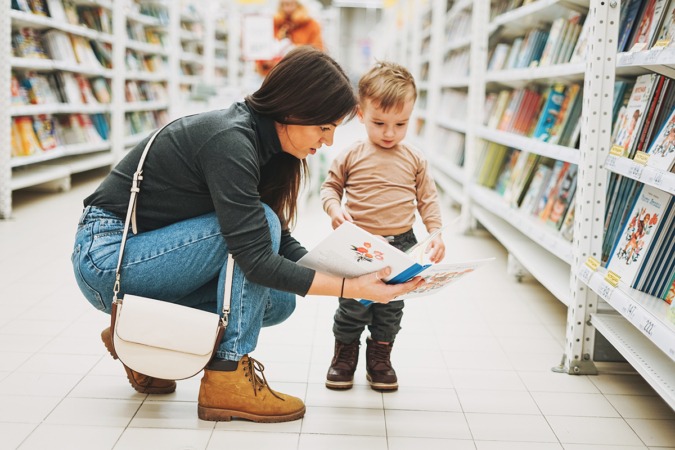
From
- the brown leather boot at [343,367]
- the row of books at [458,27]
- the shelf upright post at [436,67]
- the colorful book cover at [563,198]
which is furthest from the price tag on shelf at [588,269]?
the shelf upright post at [436,67]

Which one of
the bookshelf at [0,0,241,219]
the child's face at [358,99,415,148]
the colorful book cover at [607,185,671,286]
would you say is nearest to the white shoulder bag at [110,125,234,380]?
the child's face at [358,99,415,148]

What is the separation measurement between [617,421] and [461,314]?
106cm

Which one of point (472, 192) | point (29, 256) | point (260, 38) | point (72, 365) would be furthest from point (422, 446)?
point (260, 38)

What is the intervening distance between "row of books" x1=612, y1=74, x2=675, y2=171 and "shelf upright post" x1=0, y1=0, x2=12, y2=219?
3.57m

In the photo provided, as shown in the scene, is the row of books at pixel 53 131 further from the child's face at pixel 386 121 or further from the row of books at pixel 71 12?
the child's face at pixel 386 121

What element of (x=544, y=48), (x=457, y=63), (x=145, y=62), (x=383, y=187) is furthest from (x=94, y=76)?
(x=383, y=187)

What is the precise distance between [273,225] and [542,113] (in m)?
1.93

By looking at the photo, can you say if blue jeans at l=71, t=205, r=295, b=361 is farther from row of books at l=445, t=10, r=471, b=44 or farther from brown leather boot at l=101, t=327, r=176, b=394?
row of books at l=445, t=10, r=471, b=44

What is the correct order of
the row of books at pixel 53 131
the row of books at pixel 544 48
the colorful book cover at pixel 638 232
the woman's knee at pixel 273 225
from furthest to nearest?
the row of books at pixel 53 131, the row of books at pixel 544 48, the colorful book cover at pixel 638 232, the woman's knee at pixel 273 225

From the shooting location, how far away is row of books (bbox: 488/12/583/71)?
3.12 m

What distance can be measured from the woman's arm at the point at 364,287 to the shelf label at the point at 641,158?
77cm

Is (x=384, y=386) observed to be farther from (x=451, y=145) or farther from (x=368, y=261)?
(x=451, y=145)

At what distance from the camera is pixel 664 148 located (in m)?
1.93

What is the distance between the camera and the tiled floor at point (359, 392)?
180cm
